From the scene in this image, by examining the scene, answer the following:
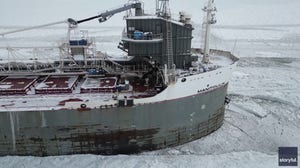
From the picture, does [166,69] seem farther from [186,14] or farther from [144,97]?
[186,14]

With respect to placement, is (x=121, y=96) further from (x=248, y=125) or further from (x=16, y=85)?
(x=248, y=125)

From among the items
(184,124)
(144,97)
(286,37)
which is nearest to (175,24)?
(144,97)

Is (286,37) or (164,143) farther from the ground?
(286,37)

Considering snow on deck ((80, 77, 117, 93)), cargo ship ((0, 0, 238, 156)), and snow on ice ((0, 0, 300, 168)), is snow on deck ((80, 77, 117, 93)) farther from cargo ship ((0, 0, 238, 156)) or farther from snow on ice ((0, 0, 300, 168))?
snow on ice ((0, 0, 300, 168))

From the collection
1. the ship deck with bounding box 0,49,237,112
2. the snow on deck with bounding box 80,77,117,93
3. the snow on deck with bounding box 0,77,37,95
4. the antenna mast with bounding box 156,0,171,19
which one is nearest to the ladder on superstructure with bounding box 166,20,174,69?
the antenna mast with bounding box 156,0,171,19

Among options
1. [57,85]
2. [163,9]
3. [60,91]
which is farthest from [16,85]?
[163,9]

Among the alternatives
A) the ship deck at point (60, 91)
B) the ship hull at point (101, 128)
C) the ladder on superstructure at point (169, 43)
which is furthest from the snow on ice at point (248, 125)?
the ladder on superstructure at point (169, 43)

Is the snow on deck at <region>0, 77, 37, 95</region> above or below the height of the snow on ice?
above
